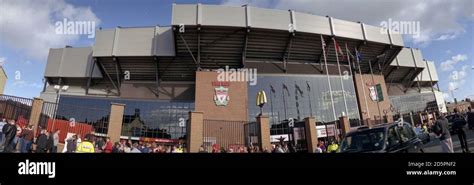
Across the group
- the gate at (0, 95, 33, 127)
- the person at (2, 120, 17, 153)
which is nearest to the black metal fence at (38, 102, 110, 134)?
the gate at (0, 95, 33, 127)

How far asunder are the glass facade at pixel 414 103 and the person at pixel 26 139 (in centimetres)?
4475

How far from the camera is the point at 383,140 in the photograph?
17.7 ft

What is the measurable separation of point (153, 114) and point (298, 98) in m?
17.8

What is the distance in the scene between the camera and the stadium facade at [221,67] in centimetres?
2534

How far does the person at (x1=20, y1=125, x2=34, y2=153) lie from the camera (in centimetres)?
1001

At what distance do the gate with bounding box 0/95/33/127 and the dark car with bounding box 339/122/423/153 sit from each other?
14.3m

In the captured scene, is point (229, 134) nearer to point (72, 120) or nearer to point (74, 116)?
point (72, 120)

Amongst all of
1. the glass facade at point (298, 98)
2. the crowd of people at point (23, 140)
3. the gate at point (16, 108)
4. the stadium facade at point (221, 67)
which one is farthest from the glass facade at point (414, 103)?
the gate at point (16, 108)

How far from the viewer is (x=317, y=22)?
89.8 feet

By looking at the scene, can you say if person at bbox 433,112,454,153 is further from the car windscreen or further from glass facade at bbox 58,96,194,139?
glass facade at bbox 58,96,194,139

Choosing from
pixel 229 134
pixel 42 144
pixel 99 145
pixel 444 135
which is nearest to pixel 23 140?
pixel 42 144
